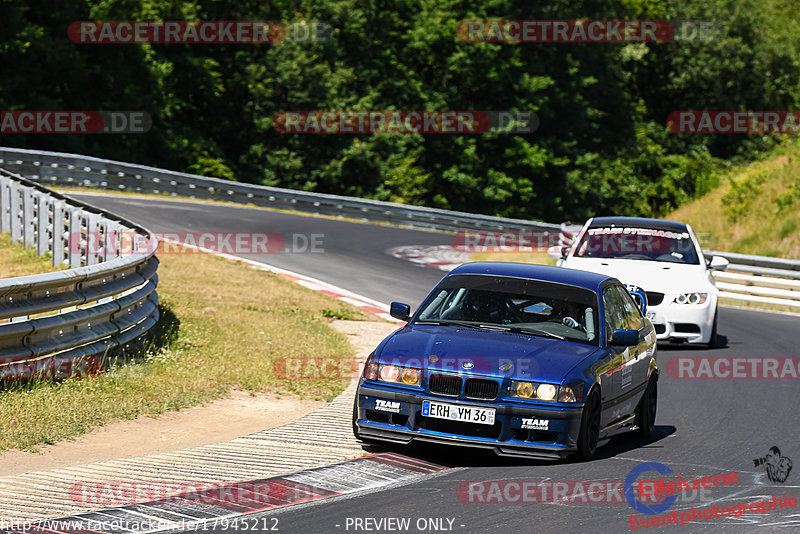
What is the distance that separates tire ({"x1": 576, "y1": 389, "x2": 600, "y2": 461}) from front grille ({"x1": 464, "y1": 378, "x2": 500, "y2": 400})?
0.67 meters

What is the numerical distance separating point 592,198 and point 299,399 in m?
50.4

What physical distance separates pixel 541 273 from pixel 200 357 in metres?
4.30

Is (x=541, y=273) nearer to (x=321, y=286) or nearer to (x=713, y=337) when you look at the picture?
(x=713, y=337)

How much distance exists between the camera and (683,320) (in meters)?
15.2

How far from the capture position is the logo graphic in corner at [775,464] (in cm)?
830

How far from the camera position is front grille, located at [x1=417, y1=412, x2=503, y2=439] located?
8156 millimetres

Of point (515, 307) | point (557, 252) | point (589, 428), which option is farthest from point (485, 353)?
point (557, 252)

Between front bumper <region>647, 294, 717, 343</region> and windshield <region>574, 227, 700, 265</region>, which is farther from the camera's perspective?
windshield <region>574, 227, 700, 265</region>

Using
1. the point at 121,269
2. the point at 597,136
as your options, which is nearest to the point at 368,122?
the point at 597,136
